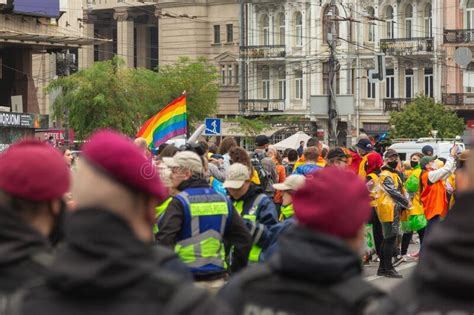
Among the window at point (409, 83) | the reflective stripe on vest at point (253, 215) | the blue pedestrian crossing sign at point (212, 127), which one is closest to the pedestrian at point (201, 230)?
the reflective stripe on vest at point (253, 215)

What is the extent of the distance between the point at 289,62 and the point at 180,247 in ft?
207

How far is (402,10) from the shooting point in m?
67.1

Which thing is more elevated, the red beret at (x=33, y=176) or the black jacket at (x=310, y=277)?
the red beret at (x=33, y=176)

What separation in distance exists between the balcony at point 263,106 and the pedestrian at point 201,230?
62.7 meters

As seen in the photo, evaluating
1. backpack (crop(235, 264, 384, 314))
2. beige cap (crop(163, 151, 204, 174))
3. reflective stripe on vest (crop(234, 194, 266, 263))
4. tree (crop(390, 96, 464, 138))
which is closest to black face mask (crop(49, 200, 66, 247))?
backpack (crop(235, 264, 384, 314))

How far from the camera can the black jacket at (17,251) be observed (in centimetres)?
489

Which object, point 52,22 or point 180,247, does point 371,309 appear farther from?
point 52,22

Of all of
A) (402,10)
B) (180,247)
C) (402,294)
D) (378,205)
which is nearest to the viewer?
(402,294)

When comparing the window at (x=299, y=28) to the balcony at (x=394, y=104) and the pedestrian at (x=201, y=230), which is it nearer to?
the balcony at (x=394, y=104)

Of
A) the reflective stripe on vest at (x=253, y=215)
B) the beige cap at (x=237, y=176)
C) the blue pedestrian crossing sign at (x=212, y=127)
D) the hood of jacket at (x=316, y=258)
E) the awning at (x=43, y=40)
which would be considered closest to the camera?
the hood of jacket at (x=316, y=258)

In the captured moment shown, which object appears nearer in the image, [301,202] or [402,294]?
[402,294]

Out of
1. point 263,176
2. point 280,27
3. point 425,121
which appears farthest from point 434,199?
point 280,27

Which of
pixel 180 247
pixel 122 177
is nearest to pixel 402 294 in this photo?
pixel 122 177

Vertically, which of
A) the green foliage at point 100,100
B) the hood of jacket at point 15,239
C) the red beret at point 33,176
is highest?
the green foliage at point 100,100
